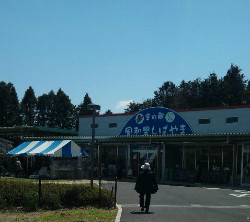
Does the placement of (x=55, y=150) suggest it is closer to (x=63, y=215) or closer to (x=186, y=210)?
(x=186, y=210)

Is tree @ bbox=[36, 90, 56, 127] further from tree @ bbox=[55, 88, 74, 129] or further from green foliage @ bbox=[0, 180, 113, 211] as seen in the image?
green foliage @ bbox=[0, 180, 113, 211]

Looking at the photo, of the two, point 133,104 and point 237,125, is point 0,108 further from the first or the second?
point 237,125

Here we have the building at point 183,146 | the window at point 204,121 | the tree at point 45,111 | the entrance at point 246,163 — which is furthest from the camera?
the tree at point 45,111

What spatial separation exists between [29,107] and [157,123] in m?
39.1

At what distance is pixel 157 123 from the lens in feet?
112

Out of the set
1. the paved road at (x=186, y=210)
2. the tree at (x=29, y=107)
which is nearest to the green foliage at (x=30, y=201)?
the paved road at (x=186, y=210)

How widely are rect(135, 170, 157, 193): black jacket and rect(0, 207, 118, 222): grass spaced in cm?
114

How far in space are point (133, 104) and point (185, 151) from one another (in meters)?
41.3

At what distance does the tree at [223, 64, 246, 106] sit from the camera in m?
62.0

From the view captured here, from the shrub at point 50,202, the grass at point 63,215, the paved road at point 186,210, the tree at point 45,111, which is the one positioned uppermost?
the tree at point 45,111

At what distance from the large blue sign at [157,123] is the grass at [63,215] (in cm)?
2147

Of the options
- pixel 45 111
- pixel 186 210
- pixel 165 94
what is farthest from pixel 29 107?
pixel 186 210

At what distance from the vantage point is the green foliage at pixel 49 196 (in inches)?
485

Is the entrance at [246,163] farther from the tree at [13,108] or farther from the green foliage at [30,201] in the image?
the tree at [13,108]
